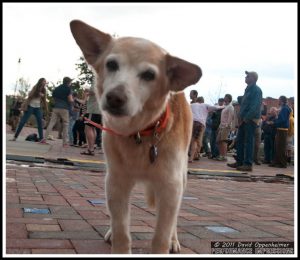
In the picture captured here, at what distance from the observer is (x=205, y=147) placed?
572 inches

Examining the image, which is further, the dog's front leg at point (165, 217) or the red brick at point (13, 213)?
the red brick at point (13, 213)

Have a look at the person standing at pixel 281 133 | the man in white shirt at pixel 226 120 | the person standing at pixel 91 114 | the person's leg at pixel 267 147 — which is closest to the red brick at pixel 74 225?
the person standing at pixel 91 114

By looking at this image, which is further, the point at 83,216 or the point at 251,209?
the point at 251,209

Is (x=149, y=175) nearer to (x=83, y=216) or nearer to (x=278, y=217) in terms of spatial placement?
(x=83, y=216)

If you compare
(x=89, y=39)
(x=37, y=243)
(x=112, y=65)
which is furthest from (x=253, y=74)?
(x=37, y=243)

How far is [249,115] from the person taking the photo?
9914mm

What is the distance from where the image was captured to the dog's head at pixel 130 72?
282 centimetres

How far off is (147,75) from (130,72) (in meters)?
0.14

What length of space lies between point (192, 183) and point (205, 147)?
725 centimetres

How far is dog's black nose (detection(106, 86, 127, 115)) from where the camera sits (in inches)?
108

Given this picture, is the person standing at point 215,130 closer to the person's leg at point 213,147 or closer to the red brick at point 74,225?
the person's leg at point 213,147

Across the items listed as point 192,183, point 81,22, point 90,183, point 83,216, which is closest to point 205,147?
point 192,183

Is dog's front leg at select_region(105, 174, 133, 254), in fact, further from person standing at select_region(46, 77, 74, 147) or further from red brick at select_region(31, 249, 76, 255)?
person standing at select_region(46, 77, 74, 147)

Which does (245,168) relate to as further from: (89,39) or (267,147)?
(89,39)
